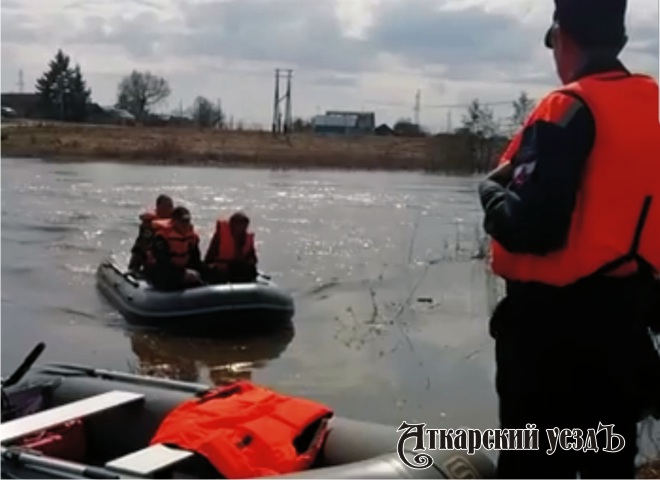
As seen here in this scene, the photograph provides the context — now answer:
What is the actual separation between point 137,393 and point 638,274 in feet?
7.97

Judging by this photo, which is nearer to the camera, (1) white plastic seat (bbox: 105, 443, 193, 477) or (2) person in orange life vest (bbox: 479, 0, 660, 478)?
(2) person in orange life vest (bbox: 479, 0, 660, 478)

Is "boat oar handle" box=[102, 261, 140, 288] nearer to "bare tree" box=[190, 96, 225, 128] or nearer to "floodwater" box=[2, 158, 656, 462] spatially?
"floodwater" box=[2, 158, 656, 462]

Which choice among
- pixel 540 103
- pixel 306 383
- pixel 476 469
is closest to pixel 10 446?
pixel 476 469

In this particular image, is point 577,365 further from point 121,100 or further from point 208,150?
point 121,100

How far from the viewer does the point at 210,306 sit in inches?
339

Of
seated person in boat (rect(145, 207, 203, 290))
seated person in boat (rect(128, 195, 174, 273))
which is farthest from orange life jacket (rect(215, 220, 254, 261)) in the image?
seated person in boat (rect(128, 195, 174, 273))

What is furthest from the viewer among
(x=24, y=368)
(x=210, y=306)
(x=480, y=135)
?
(x=480, y=135)

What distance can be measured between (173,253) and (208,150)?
3023cm

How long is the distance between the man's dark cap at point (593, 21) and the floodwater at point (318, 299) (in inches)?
Answer: 170

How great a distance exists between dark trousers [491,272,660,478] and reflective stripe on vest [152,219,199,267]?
6.81 metres

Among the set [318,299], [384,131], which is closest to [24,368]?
[318,299]

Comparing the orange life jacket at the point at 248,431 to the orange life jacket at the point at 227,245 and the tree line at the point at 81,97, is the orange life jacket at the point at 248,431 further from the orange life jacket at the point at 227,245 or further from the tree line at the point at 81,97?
the tree line at the point at 81,97

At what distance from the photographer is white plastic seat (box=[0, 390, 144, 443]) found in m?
3.51

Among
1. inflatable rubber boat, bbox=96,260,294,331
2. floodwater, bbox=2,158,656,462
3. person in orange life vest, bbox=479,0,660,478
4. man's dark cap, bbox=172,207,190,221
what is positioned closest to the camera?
person in orange life vest, bbox=479,0,660,478
